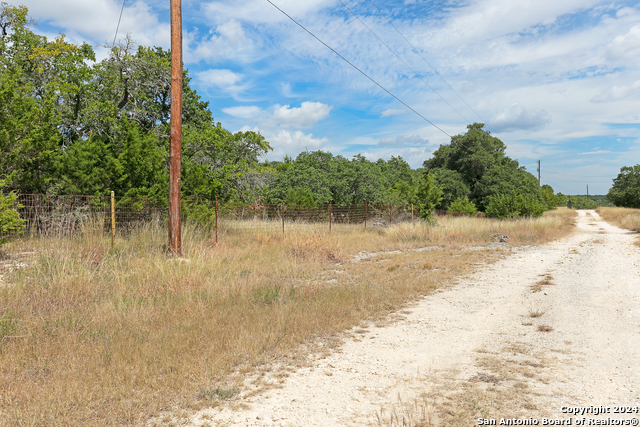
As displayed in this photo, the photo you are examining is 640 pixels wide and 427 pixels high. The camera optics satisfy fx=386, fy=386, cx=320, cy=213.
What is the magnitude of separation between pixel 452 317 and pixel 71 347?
5.39 meters

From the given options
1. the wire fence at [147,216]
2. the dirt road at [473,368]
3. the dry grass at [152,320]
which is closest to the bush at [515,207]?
the wire fence at [147,216]

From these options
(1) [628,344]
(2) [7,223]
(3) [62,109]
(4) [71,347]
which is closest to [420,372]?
(1) [628,344]

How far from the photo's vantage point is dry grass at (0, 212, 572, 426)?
3.51 metres

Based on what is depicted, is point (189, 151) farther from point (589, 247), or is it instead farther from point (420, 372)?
point (589, 247)

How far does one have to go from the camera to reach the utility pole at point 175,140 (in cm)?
947

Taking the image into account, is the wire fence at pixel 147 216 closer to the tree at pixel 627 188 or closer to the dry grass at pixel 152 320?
the dry grass at pixel 152 320

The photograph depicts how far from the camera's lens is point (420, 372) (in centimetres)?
418

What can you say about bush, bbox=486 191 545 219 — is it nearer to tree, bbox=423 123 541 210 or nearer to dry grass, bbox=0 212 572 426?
tree, bbox=423 123 541 210

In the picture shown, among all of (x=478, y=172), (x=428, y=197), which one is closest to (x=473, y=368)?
(x=428, y=197)

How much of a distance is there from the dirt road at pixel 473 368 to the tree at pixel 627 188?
5838cm

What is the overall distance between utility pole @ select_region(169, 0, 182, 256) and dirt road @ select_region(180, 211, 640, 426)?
230 inches

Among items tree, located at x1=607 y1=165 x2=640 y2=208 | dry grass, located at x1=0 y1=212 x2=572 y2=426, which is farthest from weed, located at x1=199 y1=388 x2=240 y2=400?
tree, located at x1=607 y1=165 x2=640 y2=208

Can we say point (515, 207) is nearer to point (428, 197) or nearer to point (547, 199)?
point (428, 197)

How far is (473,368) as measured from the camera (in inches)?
168
